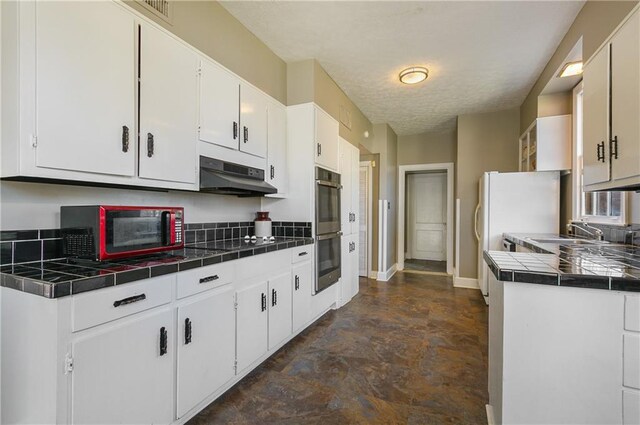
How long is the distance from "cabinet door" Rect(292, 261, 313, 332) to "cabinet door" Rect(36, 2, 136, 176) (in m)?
1.60

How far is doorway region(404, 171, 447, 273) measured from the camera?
22.9 ft

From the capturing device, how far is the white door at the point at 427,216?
6.98 m

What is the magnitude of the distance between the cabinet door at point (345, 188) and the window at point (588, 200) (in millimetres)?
2431

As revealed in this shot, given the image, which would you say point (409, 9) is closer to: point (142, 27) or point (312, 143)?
point (312, 143)

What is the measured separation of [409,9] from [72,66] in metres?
2.27

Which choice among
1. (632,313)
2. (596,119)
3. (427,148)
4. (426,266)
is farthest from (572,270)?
(426,266)

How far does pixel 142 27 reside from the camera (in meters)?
1.69

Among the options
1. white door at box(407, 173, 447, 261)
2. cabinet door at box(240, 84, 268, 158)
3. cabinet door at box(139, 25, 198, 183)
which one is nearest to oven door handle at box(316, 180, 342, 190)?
cabinet door at box(240, 84, 268, 158)

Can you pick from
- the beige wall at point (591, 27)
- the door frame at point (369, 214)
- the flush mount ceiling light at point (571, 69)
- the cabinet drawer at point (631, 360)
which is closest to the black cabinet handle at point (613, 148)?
the beige wall at point (591, 27)

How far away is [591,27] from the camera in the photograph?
2.16 meters

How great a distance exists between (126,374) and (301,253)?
1667mm

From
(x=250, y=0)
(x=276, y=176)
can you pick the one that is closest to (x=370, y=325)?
(x=276, y=176)

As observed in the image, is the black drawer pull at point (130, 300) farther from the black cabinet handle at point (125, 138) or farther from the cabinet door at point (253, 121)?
the cabinet door at point (253, 121)

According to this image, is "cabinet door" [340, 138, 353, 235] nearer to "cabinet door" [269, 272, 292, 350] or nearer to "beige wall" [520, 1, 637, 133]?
"cabinet door" [269, 272, 292, 350]
